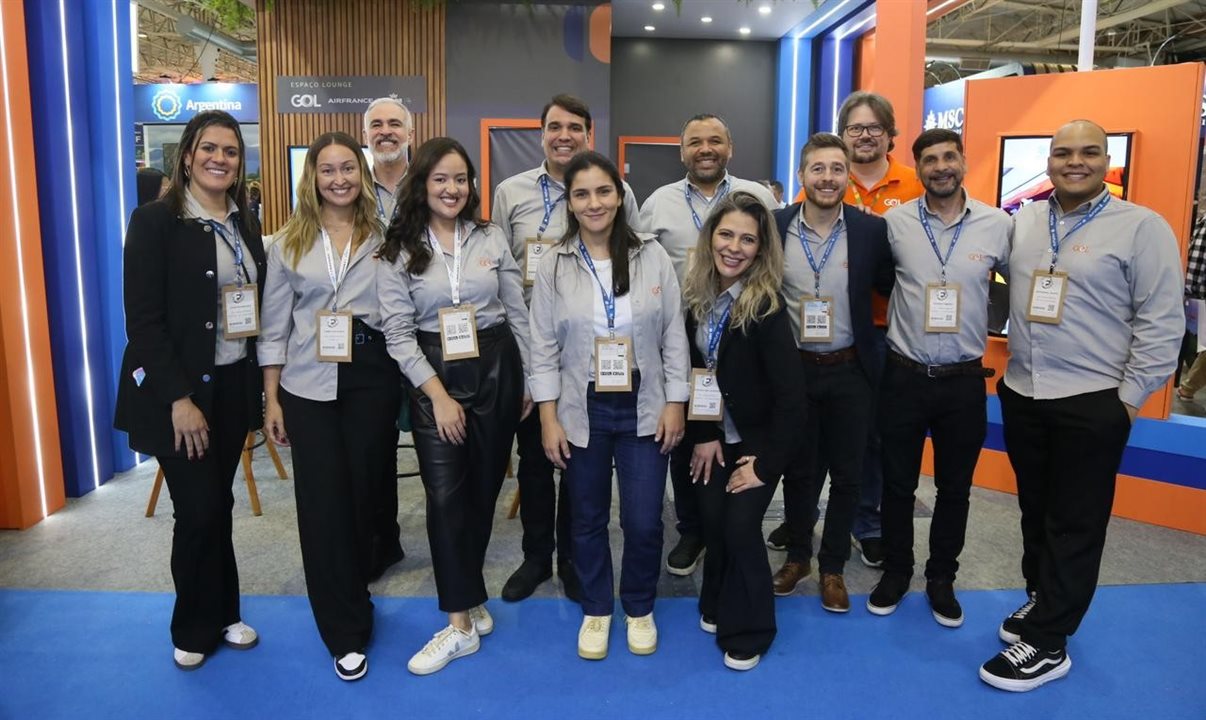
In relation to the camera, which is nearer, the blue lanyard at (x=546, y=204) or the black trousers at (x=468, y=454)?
the black trousers at (x=468, y=454)

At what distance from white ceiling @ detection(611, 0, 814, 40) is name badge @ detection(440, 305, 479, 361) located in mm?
6068

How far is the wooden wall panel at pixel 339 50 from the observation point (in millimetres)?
7402

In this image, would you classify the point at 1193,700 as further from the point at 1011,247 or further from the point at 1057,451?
the point at 1011,247

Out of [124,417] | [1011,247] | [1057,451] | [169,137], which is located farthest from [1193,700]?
[169,137]

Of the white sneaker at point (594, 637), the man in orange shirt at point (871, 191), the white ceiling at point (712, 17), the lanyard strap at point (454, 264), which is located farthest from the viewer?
the white ceiling at point (712, 17)

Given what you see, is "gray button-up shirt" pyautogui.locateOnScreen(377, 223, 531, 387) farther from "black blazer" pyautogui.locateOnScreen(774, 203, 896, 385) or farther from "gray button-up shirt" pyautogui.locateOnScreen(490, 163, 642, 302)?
"black blazer" pyautogui.locateOnScreen(774, 203, 896, 385)

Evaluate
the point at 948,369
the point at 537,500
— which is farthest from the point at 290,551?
the point at 948,369

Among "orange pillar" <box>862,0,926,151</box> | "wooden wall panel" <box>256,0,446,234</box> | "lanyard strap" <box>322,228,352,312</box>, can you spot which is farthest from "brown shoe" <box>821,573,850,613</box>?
A: "wooden wall panel" <box>256,0,446,234</box>

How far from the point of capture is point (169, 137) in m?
11.8

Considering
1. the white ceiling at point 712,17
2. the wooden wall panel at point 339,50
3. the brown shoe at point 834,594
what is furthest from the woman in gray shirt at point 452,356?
the white ceiling at point 712,17

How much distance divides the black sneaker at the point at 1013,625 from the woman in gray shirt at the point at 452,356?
5.97ft

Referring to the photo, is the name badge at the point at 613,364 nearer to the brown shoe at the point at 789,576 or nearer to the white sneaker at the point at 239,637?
the brown shoe at the point at 789,576

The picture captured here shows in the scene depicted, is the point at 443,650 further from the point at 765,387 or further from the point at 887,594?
the point at 887,594

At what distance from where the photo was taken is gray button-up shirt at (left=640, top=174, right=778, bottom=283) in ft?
10.2
